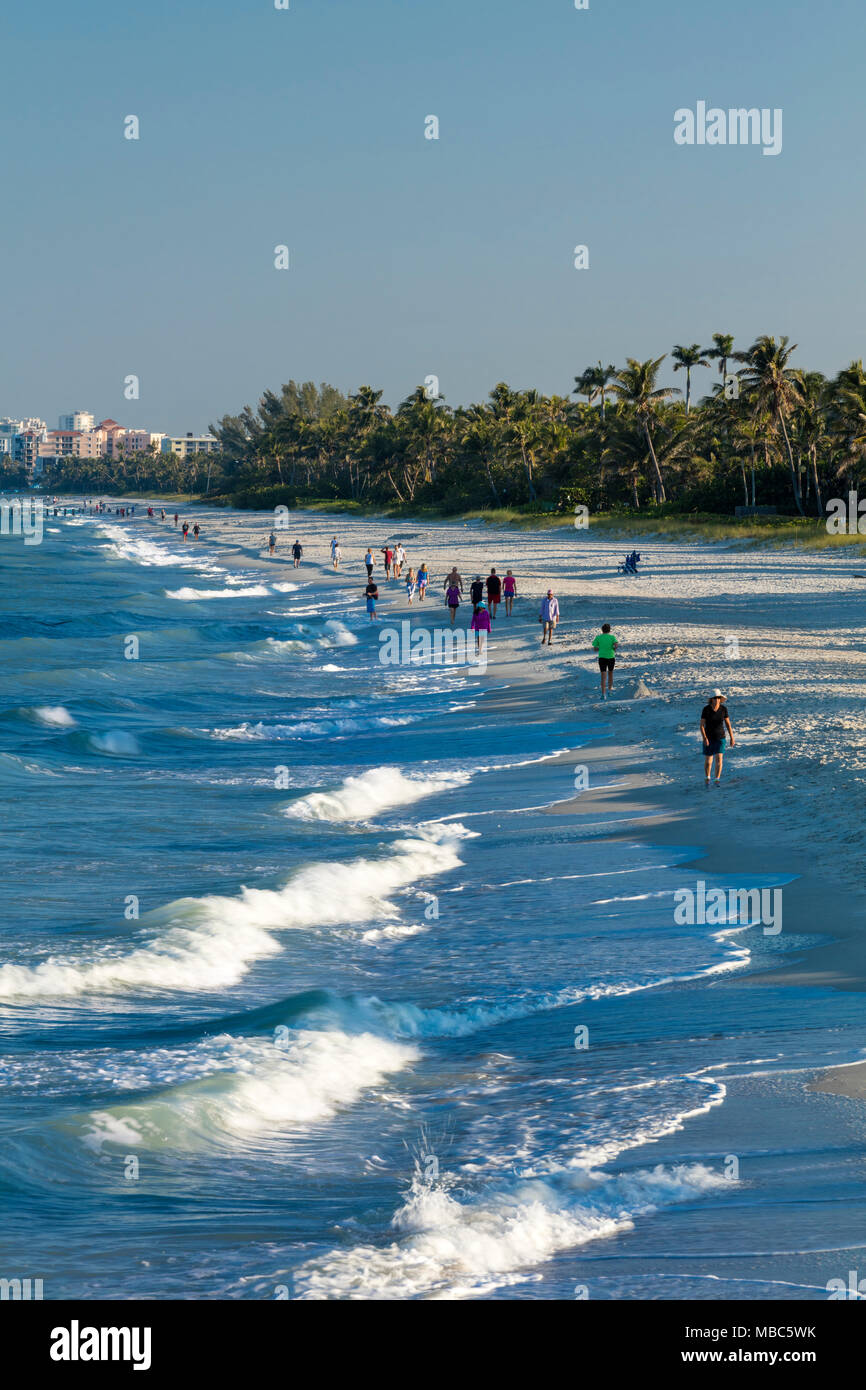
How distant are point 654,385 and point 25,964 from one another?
71.3m

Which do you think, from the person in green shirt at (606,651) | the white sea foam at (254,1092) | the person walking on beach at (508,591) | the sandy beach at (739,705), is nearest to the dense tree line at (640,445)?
the sandy beach at (739,705)

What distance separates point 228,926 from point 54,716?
14.9 meters

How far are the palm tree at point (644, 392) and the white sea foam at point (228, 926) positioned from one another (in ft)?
215

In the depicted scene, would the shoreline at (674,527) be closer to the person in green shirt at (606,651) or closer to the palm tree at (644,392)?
the palm tree at (644,392)

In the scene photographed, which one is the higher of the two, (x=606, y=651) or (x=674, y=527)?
(x=674, y=527)

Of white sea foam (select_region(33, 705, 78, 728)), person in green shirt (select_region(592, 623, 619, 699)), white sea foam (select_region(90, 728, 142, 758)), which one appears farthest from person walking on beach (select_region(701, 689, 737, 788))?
white sea foam (select_region(33, 705, 78, 728))

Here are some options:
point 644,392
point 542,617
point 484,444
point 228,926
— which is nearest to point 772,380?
point 644,392

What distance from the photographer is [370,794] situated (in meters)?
15.9

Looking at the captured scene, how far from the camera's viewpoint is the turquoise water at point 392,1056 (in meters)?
5.36

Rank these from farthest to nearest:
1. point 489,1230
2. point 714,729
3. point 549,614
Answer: point 549,614 → point 714,729 → point 489,1230

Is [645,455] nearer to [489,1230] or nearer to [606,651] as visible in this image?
[606,651]
